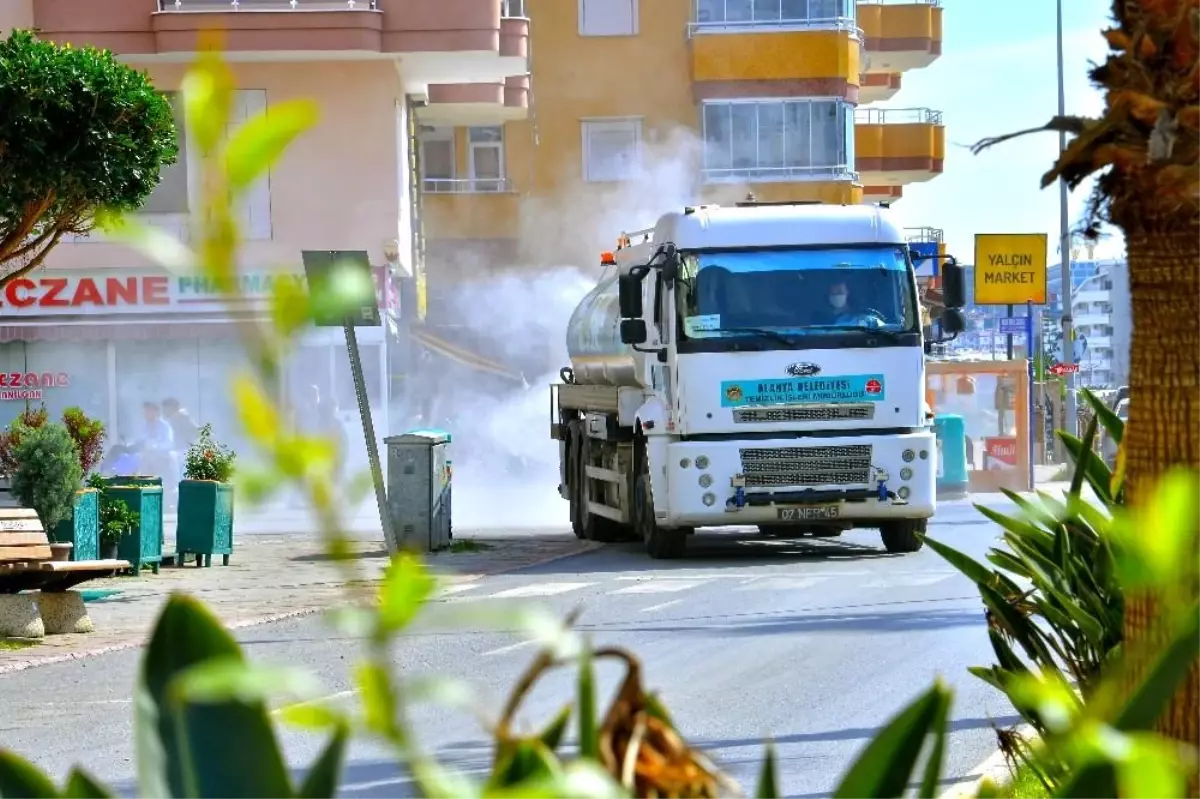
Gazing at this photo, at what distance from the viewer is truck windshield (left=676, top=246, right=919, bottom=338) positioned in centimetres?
1998

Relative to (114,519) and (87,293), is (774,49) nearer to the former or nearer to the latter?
(87,293)

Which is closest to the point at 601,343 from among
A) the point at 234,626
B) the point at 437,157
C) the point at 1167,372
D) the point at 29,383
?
the point at 234,626

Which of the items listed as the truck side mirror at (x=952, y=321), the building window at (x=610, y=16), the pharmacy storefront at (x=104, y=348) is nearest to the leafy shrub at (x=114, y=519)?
the truck side mirror at (x=952, y=321)

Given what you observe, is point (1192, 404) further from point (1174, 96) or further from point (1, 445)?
point (1, 445)

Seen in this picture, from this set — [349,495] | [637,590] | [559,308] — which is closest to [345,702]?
[349,495]

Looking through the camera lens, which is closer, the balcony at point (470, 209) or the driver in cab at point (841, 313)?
the driver in cab at point (841, 313)

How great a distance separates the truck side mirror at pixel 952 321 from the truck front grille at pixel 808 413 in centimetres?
97

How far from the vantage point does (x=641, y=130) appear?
49312mm

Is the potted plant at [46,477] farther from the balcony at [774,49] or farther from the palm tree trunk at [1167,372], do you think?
the balcony at [774,49]

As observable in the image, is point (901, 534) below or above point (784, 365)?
below

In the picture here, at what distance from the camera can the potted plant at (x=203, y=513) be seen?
21062 millimetres

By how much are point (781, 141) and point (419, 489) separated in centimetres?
2605

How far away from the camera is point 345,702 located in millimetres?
991

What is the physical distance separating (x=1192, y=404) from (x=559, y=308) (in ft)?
124
